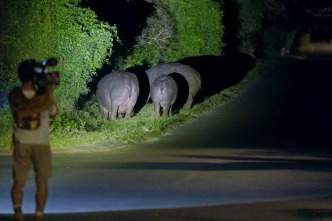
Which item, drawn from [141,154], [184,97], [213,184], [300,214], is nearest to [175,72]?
[184,97]

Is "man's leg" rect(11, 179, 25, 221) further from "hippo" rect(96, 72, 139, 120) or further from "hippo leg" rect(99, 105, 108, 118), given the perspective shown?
"hippo leg" rect(99, 105, 108, 118)

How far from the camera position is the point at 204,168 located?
14945 mm

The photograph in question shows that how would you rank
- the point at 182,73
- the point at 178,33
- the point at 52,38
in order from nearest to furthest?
the point at 52,38
the point at 182,73
the point at 178,33

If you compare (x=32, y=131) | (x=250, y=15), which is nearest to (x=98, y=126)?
(x=32, y=131)

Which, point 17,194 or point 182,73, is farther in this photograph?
point 182,73

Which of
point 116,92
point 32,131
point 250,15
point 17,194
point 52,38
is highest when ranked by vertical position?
point 250,15

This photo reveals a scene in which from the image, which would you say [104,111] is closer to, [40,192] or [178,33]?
[178,33]

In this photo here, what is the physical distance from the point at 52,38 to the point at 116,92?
376cm

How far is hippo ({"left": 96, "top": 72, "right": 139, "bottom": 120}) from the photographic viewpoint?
2323 cm

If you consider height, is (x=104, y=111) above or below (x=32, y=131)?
below

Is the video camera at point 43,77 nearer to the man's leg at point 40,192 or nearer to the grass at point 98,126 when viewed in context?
the man's leg at point 40,192

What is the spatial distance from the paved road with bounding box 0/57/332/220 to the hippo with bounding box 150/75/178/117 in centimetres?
120

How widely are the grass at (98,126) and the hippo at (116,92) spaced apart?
419mm

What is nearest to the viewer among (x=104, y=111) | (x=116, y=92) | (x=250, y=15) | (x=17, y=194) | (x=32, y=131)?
(x=32, y=131)
